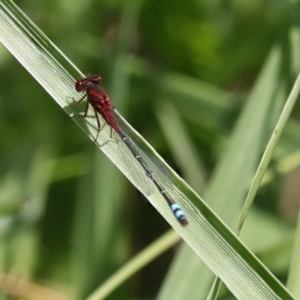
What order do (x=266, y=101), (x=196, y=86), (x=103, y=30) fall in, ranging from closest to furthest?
(x=266, y=101), (x=196, y=86), (x=103, y=30)

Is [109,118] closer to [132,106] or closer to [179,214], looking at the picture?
[179,214]

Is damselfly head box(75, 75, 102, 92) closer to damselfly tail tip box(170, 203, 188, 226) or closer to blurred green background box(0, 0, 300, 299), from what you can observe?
blurred green background box(0, 0, 300, 299)

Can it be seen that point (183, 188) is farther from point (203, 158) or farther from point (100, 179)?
point (203, 158)

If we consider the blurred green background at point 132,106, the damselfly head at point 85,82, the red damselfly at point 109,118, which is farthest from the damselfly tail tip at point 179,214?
the blurred green background at point 132,106

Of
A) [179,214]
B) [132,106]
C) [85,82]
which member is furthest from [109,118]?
[132,106]

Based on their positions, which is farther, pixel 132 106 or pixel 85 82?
pixel 132 106

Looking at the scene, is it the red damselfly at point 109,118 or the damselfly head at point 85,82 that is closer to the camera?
the red damselfly at point 109,118

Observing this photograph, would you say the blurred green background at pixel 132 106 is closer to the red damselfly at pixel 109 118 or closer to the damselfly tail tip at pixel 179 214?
the red damselfly at pixel 109 118

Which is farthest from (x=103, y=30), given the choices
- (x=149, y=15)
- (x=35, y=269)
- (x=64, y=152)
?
(x=35, y=269)
